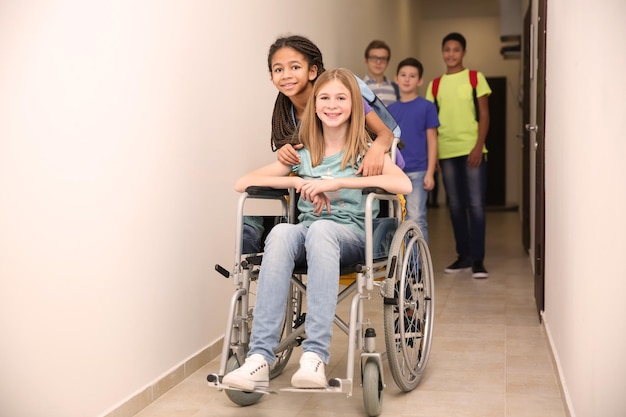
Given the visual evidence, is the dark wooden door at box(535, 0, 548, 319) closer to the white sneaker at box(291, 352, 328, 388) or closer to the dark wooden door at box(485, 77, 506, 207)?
the white sneaker at box(291, 352, 328, 388)

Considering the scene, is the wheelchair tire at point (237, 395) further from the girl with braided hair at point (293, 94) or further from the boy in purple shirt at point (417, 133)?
the boy in purple shirt at point (417, 133)

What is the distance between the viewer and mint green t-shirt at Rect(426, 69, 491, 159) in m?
4.55

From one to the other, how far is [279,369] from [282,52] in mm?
1046

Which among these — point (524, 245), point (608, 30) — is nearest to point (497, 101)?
point (524, 245)

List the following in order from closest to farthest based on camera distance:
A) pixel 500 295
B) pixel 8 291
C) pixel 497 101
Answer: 1. pixel 8 291
2. pixel 500 295
3. pixel 497 101

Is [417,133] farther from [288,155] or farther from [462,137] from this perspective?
[288,155]

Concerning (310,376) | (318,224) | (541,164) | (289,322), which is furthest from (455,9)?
(310,376)

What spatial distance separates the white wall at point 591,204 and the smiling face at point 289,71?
81cm

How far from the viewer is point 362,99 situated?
8.33 feet

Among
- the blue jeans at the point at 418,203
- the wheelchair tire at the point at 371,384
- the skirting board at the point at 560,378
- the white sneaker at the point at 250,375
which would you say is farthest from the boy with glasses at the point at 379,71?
the white sneaker at the point at 250,375

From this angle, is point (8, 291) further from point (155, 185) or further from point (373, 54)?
point (373, 54)

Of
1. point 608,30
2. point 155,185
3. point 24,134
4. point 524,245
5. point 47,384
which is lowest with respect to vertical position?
point 524,245

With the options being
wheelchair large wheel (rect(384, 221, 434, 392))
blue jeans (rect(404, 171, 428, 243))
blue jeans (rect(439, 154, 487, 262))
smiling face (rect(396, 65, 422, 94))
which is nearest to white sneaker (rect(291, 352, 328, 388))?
wheelchair large wheel (rect(384, 221, 434, 392))

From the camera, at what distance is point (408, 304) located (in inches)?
99.5
